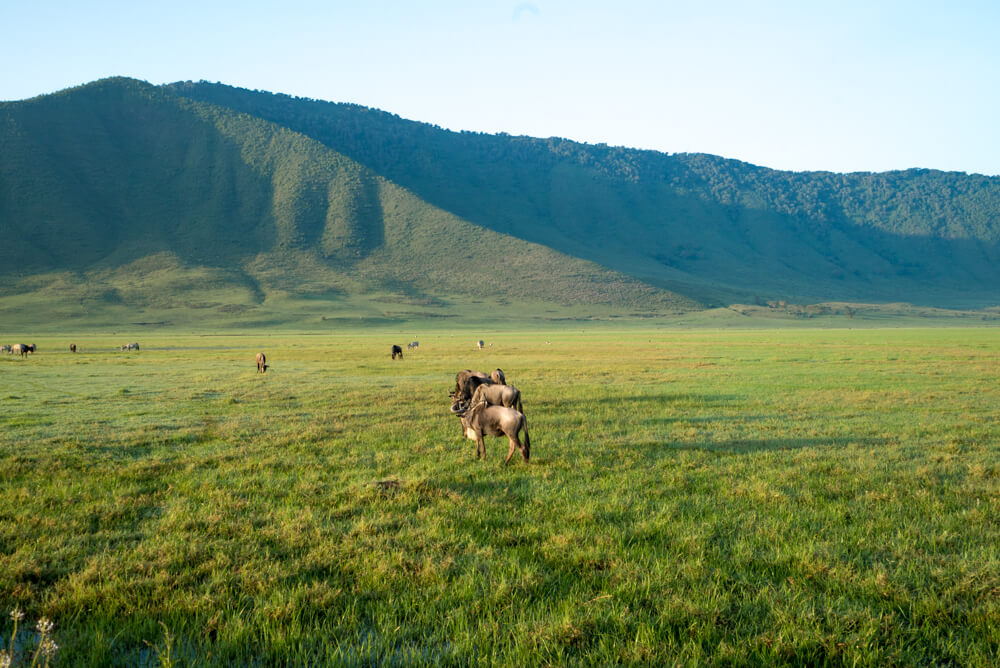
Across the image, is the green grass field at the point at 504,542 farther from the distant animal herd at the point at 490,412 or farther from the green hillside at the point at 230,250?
the green hillside at the point at 230,250

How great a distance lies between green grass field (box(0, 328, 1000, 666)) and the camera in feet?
15.3

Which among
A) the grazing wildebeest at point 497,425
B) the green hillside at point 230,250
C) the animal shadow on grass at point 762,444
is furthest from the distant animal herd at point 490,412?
the green hillside at point 230,250

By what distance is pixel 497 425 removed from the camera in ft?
35.4

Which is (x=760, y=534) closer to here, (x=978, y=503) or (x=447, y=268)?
(x=978, y=503)

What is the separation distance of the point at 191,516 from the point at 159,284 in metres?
145

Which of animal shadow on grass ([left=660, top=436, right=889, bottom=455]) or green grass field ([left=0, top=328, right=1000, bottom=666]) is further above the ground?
green grass field ([left=0, top=328, right=1000, bottom=666])

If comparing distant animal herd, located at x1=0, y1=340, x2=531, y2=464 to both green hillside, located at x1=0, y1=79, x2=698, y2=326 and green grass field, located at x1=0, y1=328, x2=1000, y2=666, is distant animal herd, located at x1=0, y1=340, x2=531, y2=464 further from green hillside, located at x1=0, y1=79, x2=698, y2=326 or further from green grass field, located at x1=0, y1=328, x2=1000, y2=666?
green hillside, located at x1=0, y1=79, x2=698, y2=326

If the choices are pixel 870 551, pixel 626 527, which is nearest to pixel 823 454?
pixel 870 551

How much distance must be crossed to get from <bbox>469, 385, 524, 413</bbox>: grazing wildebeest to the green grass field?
0.96 metres

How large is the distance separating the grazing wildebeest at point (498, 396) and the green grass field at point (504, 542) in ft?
3.14

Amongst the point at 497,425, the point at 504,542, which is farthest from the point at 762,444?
the point at 504,542

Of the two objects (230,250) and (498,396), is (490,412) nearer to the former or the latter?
(498,396)

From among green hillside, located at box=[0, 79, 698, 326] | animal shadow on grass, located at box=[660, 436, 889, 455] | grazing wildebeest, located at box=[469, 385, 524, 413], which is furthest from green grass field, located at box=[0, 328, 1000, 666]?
green hillside, located at box=[0, 79, 698, 326]

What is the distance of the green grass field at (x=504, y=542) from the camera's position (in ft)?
15.3
